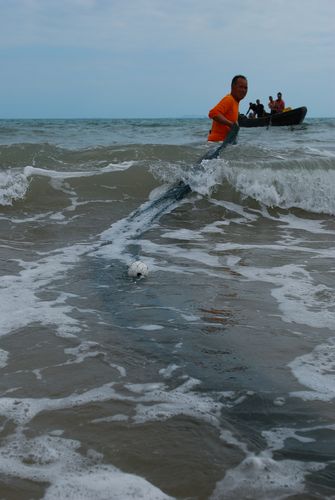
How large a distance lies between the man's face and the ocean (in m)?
1.94

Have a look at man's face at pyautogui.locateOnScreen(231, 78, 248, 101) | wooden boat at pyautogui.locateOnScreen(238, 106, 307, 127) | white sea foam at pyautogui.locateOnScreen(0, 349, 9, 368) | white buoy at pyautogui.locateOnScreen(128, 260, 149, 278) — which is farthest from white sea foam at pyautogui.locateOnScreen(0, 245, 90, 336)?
wooden boat at pyautogui.locateOnScreen(238, 106, 307, 127)

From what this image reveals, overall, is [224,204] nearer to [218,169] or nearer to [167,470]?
[218,169]

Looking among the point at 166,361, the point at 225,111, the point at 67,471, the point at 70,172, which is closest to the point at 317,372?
the point at 166,361

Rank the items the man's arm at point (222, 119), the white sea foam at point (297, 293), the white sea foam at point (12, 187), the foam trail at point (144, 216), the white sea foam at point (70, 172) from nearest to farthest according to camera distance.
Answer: the white sea foam at point (297, 293) < the foam trail at point (144, 216) < the man's arm at point (222, 119) < the white sea foam at point (12, 187) < the white sea foam at point (70, 172)

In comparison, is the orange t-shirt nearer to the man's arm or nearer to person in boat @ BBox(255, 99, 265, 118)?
the man's arm

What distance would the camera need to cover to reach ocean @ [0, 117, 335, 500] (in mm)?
1781

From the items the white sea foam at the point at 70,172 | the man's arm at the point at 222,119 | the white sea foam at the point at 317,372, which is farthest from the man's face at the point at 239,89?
the white sea foam at the point at 317,372

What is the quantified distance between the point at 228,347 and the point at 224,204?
16.6ft

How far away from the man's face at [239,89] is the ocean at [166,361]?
1.94m

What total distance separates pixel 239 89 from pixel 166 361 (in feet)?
18.1

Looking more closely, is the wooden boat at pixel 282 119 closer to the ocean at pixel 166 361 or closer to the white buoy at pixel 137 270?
the ocean at pixel 166 361

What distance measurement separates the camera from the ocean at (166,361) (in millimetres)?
1781

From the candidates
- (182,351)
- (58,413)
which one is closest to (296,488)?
(58,413)

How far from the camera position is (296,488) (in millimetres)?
1690
